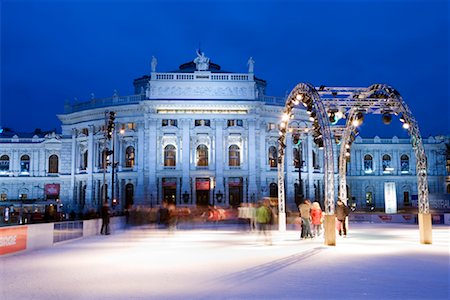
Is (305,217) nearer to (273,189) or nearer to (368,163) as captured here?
(273,189)

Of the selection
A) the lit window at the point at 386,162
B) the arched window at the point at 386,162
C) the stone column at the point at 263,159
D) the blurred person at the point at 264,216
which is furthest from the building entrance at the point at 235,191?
the blurred person at the point at 264,216

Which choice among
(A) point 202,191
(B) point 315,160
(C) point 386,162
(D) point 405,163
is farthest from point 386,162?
(A) point 202,191

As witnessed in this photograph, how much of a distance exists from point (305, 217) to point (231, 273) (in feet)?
40.4

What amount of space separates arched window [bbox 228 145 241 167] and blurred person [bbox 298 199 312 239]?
42.5 m

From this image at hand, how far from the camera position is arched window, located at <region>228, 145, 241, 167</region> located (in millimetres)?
68375

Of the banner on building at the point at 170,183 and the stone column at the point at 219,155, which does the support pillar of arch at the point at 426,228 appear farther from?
the banner on building at the point at 170,183

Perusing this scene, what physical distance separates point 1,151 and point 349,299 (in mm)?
76379

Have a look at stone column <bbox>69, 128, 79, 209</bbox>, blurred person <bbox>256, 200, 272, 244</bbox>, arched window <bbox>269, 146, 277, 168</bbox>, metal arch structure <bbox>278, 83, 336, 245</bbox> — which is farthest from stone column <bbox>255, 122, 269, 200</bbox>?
blurred person <bbox>256, 200, 272, 244</bbox>

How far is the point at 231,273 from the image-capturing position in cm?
1373

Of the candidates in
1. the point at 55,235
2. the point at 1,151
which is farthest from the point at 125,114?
the point at 55,235

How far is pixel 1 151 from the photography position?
76.7 metres

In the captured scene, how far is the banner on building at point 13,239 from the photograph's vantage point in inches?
731

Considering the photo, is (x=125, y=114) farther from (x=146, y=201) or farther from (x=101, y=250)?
(x=101, y=250)

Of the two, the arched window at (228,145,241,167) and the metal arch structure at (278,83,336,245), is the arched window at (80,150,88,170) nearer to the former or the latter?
the arched window at (228,145,241,167)
